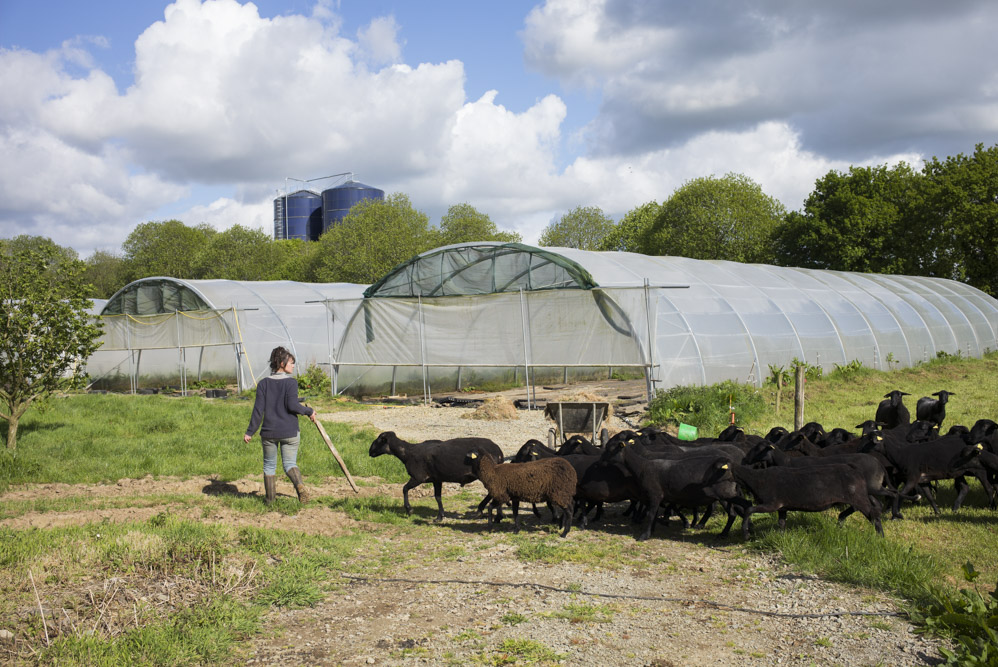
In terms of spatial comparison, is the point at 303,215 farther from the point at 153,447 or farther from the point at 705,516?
the point at 705,516

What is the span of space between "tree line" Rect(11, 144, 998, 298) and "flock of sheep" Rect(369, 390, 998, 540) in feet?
117

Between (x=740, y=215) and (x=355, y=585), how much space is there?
46.2m

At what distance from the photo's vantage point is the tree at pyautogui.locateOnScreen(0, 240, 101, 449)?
1352 centimetres

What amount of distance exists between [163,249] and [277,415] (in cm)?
5521

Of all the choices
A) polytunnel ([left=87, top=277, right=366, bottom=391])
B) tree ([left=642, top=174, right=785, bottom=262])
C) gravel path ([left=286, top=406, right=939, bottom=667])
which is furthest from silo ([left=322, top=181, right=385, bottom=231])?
gravel path ([left=286, top=406, right=939, bottom=667])

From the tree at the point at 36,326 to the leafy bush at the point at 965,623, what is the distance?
1389cm

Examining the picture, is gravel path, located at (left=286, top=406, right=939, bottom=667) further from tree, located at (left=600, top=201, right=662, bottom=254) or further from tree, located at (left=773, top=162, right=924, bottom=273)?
tree, located at (left=600, top=201, right=662, bottom=254)

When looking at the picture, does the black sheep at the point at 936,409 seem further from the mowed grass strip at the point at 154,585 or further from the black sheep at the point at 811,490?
the mowed grass strip at the point at 154,585

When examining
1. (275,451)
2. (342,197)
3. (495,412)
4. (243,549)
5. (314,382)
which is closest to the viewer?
(243,549)

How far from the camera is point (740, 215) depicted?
4847 cm

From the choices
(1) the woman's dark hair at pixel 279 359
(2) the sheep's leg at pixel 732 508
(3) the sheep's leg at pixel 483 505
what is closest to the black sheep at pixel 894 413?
(2) the sheep's leg at pixel 732 508

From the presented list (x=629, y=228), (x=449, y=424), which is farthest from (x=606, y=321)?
(x=629, y=228)

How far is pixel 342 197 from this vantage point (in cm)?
10150

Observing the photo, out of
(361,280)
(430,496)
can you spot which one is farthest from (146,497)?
(361,280)
